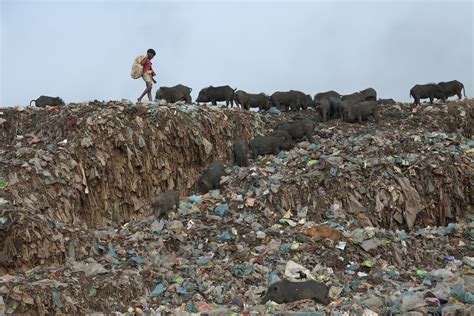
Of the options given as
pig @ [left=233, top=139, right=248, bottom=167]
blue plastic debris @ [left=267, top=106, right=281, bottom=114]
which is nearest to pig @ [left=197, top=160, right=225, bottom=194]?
pig @ [left=233, top=139, right=248, bottom=167]

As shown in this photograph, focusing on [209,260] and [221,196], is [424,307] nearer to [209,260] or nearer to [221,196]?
[209,260]

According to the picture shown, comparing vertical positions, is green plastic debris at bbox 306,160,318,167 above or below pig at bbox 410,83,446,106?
below

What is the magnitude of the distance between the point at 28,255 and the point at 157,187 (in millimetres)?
4334

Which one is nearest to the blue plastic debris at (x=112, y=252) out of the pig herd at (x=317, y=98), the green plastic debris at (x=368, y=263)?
the green plastic debris at (x=368, y=263)

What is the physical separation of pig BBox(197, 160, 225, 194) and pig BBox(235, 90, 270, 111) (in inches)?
189

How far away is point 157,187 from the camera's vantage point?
1405 centimetres

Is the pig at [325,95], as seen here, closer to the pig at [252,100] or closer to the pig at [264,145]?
the pig at [252,100]

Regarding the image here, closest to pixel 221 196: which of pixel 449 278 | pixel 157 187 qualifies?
pixel 157 187

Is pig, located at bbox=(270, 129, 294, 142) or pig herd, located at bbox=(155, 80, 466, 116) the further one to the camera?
pig herd, located at bbox=(155, 80, 466, 116)

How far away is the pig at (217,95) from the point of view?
1767 cm

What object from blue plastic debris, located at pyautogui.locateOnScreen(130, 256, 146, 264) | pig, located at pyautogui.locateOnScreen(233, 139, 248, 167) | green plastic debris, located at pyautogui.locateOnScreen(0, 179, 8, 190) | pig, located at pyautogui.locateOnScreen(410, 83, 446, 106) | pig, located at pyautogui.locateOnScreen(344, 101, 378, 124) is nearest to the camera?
blue plastic debris, located at pyautogui.locateOnScreen(130, 256, 146, 264)

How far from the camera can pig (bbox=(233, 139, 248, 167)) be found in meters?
14.3

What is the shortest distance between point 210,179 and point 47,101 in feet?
19.7

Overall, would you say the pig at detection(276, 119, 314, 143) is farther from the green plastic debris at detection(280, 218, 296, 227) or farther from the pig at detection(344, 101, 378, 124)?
the green plastic debris at detection(280, 218, 296, 227)
